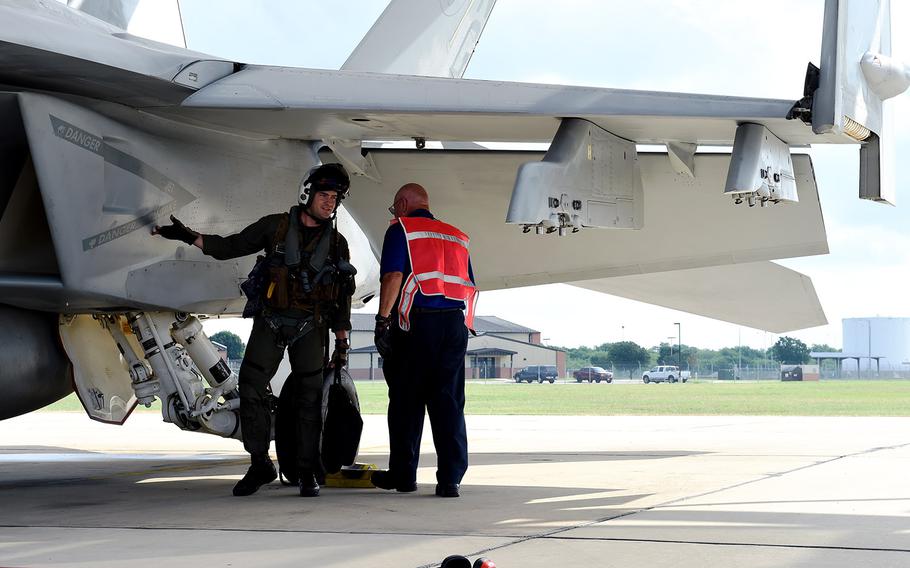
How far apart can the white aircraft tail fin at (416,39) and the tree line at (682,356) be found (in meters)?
114

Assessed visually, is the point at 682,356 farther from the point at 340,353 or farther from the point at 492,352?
the point at 340,353

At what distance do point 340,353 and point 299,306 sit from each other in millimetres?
478

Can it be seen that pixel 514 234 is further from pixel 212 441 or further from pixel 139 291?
pixel 212 441

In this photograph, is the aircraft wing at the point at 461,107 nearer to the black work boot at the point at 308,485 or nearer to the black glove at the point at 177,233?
the black glove at the point at 177,233

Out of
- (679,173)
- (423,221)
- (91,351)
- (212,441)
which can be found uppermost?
(679,173)

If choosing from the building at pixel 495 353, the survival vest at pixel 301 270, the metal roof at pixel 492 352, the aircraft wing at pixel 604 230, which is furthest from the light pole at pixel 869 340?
the survival vest at pixel 301 270

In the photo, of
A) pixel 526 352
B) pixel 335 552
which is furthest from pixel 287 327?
pixel 526 352

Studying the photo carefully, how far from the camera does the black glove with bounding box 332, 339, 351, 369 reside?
22.9 feet

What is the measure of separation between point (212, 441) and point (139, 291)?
7.84 m

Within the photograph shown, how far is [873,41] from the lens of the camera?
6.70 metres

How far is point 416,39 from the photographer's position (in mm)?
10891

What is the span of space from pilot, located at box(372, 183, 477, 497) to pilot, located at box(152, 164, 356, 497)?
12.5 inches

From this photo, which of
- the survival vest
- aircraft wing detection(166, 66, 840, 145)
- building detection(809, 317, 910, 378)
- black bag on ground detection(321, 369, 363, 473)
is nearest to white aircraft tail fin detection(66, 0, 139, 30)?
aircraft wing detection(166, 66, 840, 145)

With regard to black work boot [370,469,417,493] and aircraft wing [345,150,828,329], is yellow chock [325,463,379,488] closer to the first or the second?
black work boot [370,469,417,493]
